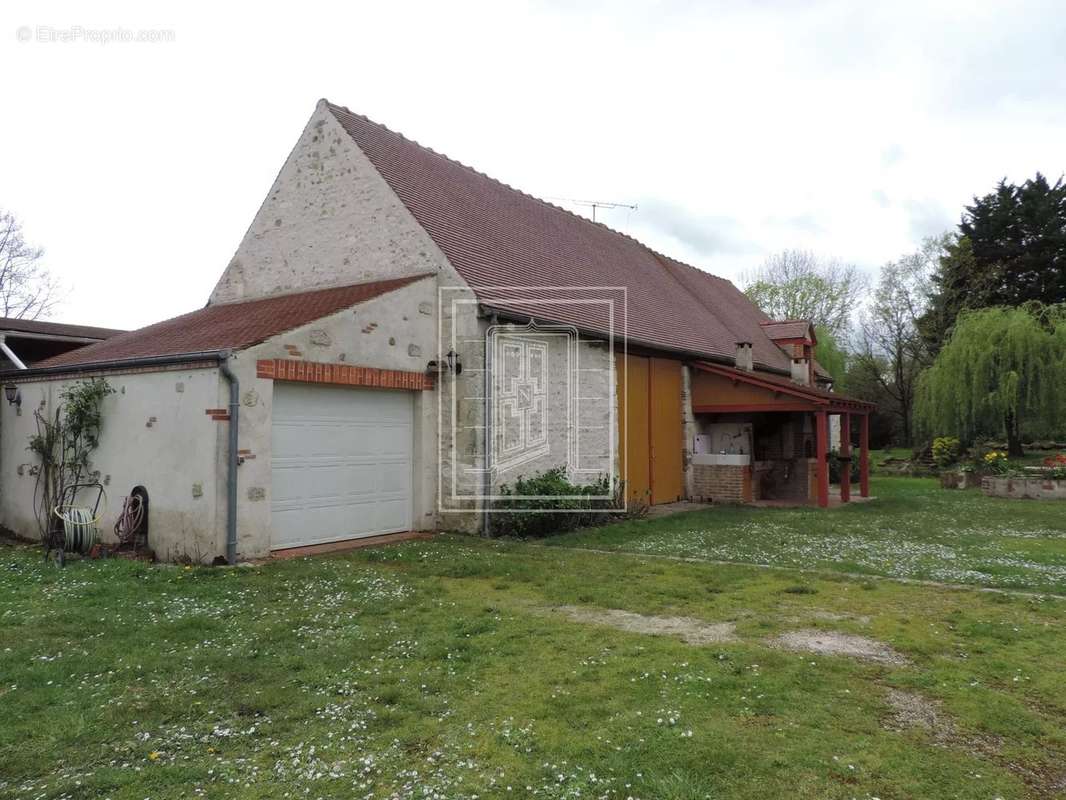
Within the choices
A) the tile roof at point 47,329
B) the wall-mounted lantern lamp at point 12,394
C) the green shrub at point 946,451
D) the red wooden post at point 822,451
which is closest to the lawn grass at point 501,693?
the wall-mounted lantern lamp at point 12,394

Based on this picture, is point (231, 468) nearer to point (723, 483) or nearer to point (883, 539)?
point (883, 539)

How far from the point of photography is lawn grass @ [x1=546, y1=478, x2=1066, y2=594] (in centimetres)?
838

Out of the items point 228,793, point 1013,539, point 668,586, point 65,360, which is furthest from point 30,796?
point 1013,539

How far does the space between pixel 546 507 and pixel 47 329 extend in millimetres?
12782

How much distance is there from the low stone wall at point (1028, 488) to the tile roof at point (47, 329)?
22.4m

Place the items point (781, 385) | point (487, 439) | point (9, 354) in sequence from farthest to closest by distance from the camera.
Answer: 1. point (781, 385)
2. point (9, 354)
3. point (487, 439)

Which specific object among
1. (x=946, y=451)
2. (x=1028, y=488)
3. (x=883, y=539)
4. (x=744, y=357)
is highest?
(x=744, y=357)

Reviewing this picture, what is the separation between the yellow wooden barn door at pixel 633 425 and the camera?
13883mm

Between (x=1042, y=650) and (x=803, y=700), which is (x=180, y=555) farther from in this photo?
(x=1042, y=650)

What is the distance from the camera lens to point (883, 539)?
→ 10758 mm

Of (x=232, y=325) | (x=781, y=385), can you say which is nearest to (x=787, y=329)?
(x=781, y=385)

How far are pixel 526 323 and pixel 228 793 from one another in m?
8.97

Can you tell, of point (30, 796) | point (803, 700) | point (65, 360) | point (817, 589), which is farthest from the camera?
point (65, 360)

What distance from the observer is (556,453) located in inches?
494
